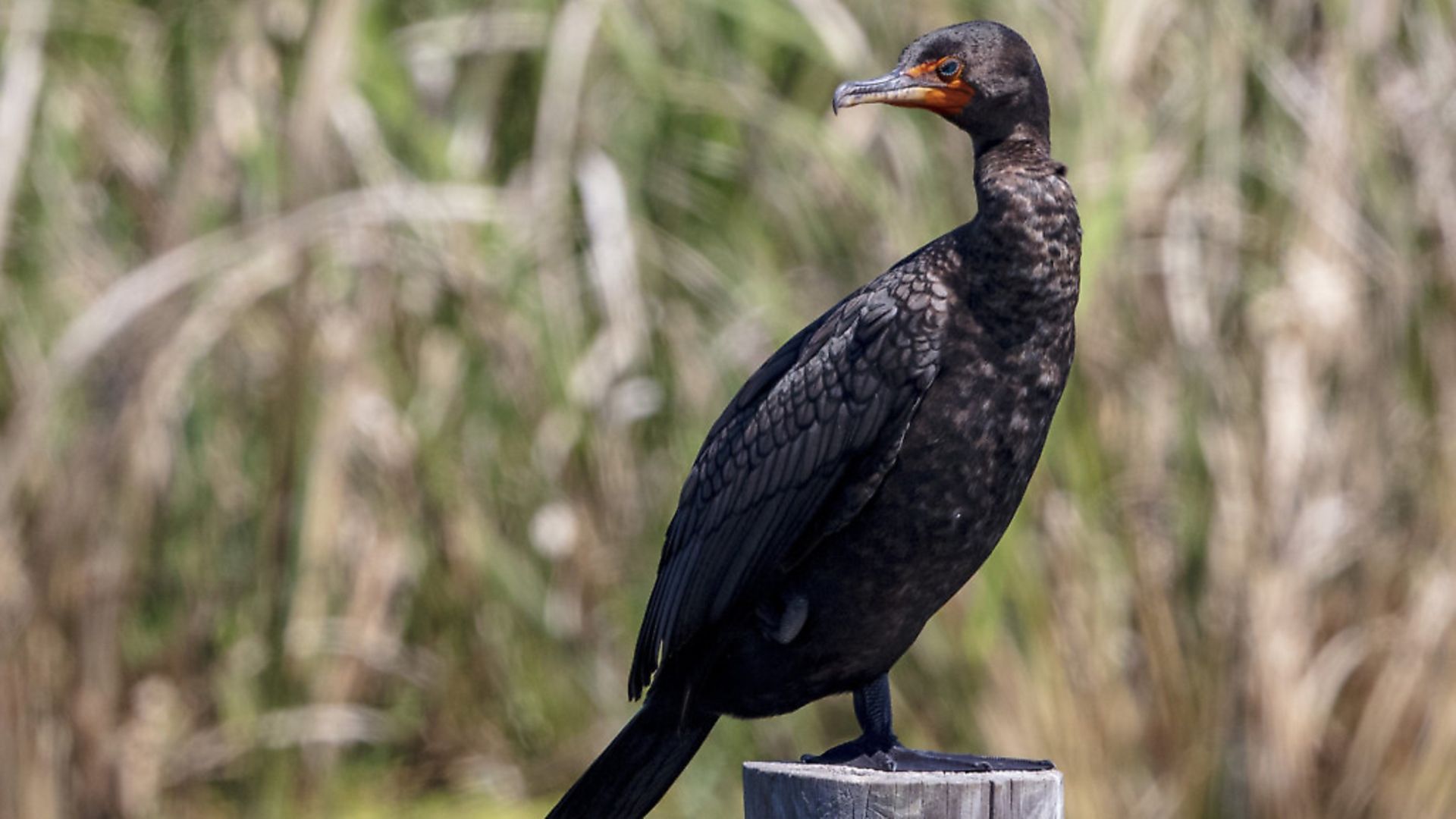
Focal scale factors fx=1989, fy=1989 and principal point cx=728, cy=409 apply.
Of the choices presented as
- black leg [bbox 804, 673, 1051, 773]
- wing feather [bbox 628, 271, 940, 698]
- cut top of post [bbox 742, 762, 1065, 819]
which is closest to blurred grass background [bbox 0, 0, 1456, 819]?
black leg [bbox 804, 673, 1051, 773]

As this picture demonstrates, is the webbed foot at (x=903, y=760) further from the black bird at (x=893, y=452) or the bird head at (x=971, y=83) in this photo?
the bird head at (x=971, y=83)

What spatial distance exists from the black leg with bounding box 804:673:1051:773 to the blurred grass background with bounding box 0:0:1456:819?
1.65 meters

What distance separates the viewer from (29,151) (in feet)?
18.0

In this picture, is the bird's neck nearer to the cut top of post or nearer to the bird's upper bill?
the bird's upper bill

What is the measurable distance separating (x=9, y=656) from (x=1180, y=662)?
2.85 m

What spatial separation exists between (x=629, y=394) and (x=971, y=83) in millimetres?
2707

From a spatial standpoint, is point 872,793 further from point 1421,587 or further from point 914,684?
point 1421,587

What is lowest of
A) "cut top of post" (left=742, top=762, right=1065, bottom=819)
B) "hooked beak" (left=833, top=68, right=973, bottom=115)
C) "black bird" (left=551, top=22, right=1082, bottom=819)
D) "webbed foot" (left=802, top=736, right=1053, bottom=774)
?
"cut top of post" (left=742, top=762, right=1065, bottom=819)

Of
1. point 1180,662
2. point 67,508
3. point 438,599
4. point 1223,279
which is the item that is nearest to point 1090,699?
point 1180,662

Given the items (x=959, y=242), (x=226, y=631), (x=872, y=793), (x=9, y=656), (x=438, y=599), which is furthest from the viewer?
(x=438, y=599)

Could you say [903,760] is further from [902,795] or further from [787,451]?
[787,451]

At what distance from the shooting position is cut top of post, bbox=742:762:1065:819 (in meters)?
2.40

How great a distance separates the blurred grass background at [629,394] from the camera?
4.64 m

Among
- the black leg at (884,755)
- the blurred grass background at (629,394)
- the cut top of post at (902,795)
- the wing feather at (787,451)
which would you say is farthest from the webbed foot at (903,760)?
the blurred grass background at (629,394)
